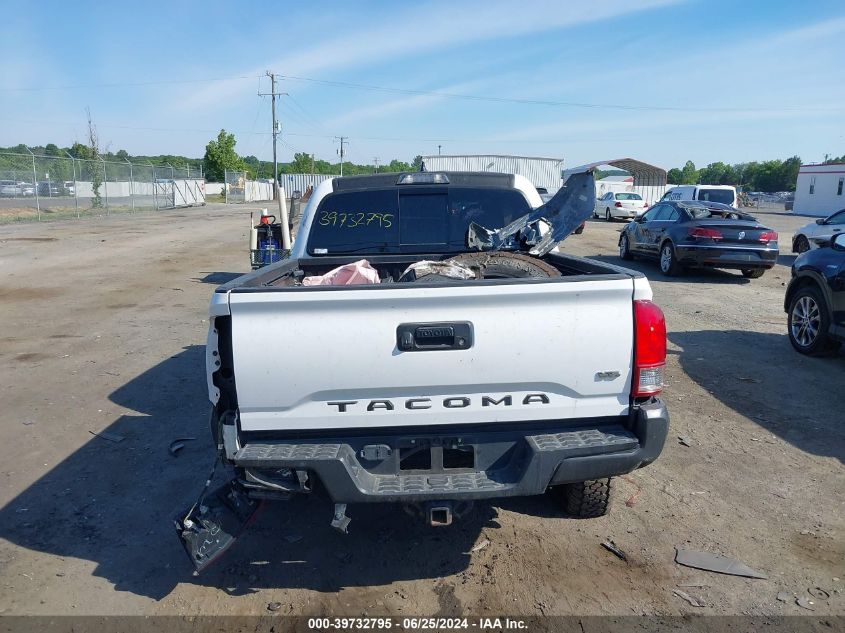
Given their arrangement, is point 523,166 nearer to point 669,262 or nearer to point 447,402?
point 669,262

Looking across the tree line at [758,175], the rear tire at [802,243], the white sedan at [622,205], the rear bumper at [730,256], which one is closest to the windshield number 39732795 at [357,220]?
the rear bumper at [730,256]

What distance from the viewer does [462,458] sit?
10.6 feet

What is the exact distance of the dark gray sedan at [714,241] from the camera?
1327cm

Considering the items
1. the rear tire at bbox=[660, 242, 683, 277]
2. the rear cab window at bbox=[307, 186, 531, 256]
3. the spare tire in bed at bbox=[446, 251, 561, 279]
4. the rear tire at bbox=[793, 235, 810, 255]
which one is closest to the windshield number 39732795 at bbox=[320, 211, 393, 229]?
the rear cab window at bbox=[307, 186, 531, 256]

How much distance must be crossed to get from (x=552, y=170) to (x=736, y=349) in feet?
137

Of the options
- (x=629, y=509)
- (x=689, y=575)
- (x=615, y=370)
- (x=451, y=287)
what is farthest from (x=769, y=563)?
(x=451, y=287)

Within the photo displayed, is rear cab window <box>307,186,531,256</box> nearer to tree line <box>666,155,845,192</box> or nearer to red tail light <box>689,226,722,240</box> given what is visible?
red tail light <box>689,226,722,240</box>

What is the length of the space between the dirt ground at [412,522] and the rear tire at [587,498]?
0.10 meters

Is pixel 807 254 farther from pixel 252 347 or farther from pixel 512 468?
pixel 252 347

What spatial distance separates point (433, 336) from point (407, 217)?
7.91ft

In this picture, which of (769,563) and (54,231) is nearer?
(769,563)

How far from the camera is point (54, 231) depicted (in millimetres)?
24531

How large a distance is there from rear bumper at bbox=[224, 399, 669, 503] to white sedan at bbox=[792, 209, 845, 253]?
44.6 ft

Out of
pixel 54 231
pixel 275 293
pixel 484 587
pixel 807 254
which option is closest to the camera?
pixel 275 293
